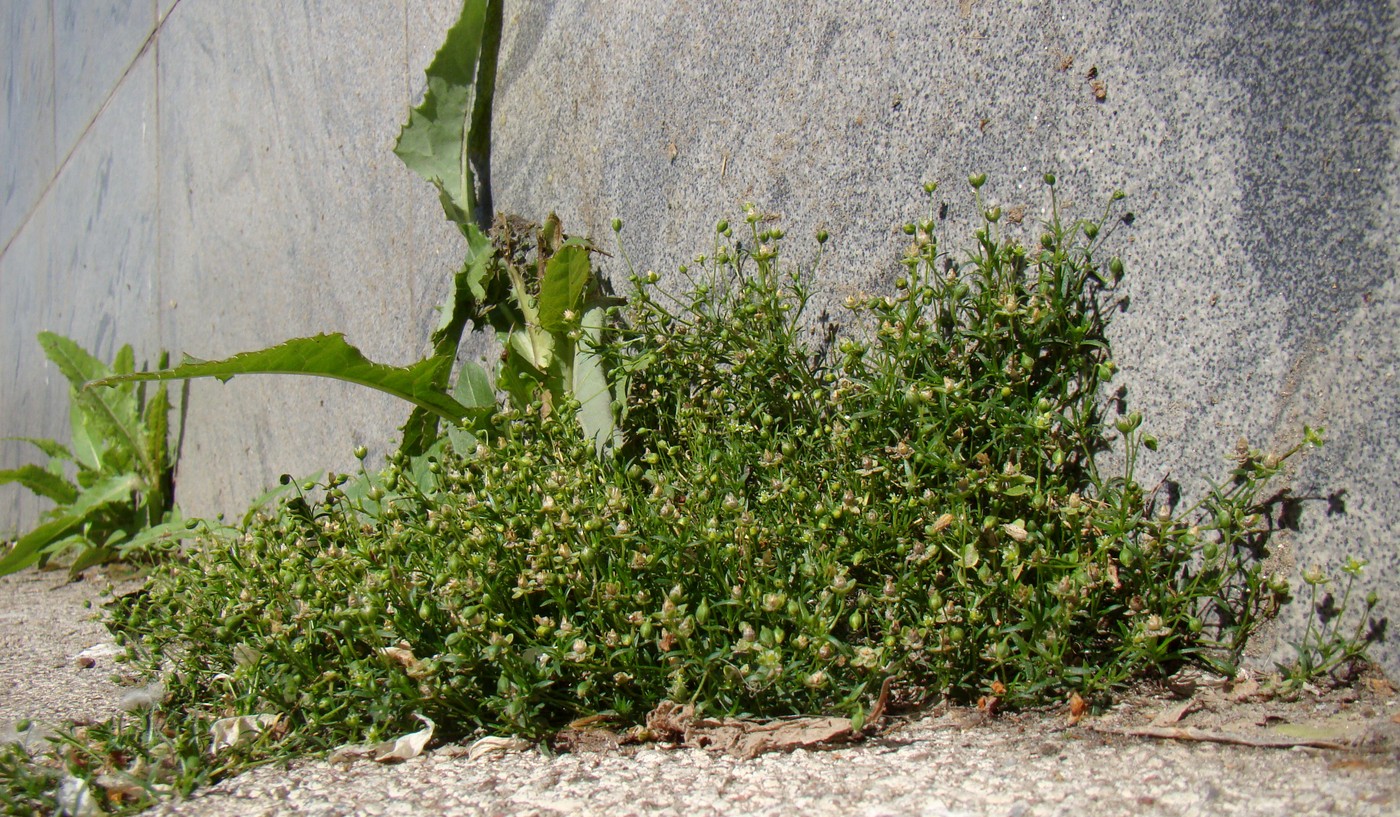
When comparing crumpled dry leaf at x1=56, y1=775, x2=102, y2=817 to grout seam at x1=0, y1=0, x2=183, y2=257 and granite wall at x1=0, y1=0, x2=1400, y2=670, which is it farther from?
grout seam at x1=0, y1=0, x2=183, y2=257

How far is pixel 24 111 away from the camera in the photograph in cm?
842

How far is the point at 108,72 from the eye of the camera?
6410 mm

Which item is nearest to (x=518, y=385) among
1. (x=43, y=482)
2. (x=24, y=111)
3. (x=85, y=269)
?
(x=43, y=482)

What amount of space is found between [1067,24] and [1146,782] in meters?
1.23

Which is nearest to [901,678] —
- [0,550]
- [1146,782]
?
[1146,782]

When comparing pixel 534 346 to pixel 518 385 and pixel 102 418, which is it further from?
pixel 102 418

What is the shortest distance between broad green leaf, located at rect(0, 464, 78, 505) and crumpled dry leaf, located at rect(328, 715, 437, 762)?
13.6 ft

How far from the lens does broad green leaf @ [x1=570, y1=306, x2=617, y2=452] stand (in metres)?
2.34

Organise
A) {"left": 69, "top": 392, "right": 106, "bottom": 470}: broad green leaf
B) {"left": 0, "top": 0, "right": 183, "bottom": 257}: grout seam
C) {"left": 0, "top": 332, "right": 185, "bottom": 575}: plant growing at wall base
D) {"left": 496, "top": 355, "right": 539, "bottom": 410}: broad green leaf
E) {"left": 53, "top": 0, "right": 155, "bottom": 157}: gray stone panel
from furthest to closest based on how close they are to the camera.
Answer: {"left": 53, "top": 0, "right": 155, "bottom": 157}: gray stone panel → {"left": 0, "top": 0, "right": 183, "bottom": 257}: grout seam → {"left": 69, "top": 392, "right": 106, "bottom": 470}: broad green leaf → {"left": 0, "top": 332, "right": 185, "bottom": 575}: plant growing at wall base → {"left": 496, "top": 355, "right": 539, "bottom": 410}: broad green leaf

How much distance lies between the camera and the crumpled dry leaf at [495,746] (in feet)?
5.24

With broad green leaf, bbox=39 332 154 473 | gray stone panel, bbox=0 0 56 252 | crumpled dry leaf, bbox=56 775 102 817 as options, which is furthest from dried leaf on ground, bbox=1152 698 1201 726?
gray stone panel, bbox=0 0 56 252

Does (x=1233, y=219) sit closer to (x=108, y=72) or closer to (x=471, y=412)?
(x=471, y=412)

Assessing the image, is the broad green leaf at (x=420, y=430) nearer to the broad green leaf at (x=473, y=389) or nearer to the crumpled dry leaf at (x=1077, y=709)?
the broad green leaf at (x=473, y=389)

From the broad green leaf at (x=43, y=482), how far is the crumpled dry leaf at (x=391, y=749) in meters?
4.14
